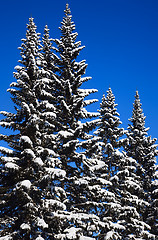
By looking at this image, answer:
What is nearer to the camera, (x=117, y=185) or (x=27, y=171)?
(x=27, y=171)

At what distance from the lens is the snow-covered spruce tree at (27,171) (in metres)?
11.9

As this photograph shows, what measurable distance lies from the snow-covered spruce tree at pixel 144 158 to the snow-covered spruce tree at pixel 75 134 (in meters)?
8.13

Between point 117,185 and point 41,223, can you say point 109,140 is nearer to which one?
point 117,185

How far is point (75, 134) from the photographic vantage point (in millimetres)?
16016

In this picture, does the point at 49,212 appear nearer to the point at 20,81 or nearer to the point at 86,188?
the point at 86,188

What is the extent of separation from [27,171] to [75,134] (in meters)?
4.19

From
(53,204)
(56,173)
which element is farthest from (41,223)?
(56,173)

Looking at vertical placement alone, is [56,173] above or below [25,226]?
above

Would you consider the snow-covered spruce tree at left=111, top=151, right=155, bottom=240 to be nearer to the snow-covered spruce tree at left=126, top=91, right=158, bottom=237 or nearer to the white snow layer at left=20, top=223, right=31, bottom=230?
the snow-covered spruce tree at left=126, top=91, right=158, bottom=237

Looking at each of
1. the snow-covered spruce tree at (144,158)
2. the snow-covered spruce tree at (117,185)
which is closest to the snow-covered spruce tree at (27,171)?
the snow-covered spruce tree at (117,185)

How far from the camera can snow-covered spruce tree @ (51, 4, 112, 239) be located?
1472 centimetres

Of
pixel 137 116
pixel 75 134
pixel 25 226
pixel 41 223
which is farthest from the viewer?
pixel 137 116

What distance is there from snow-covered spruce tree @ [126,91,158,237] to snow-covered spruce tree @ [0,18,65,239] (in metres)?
12.3

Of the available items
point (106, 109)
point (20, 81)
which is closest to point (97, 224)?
point (20, 81)
